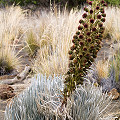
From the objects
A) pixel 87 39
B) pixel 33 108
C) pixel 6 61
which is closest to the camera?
pixel 87 39

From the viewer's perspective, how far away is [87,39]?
144 centimetres

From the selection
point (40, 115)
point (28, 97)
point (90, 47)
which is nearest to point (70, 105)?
point (40, 115)

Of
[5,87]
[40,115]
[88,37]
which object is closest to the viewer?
[88,37]

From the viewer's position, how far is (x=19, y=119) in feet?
5.54

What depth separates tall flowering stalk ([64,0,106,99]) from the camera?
1.45 metres

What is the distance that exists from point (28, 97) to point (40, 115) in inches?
8.4

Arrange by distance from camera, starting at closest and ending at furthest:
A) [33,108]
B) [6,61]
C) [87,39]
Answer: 1. [87,39]
2. [33,108]
3. [6,61]

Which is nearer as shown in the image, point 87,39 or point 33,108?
point 87,39

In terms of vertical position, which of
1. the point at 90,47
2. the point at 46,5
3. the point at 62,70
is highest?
the point at 46,5

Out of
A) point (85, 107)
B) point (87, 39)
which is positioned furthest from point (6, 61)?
point (87, 39)

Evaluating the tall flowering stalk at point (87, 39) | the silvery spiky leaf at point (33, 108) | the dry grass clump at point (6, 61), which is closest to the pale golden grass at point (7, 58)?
the dry grass clump at point (6, 61)

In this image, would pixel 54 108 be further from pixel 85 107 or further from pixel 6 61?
pixel 6 61

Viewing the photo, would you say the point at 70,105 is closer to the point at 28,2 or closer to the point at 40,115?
the point at 40,115

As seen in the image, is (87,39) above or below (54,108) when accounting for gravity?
above
